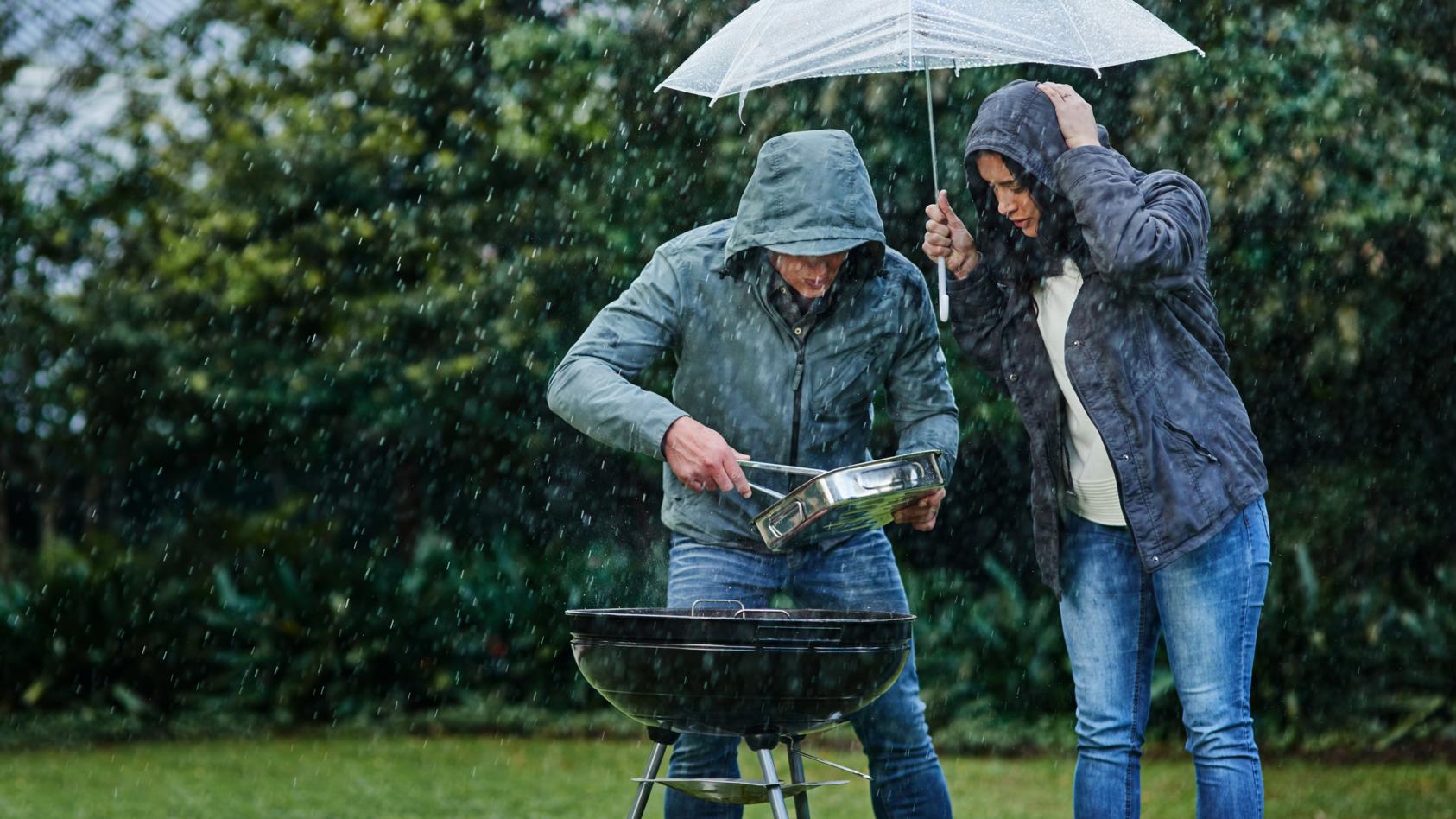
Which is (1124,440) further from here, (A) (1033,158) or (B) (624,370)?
(B) (624,370)

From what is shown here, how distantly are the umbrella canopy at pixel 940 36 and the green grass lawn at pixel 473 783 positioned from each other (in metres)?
3.49

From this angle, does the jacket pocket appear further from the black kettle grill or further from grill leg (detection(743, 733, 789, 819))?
grill leg (detection(743, 733, 789, 819))

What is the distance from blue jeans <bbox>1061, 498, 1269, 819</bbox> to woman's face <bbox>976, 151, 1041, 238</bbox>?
26.2 inches

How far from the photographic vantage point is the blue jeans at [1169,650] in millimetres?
3139

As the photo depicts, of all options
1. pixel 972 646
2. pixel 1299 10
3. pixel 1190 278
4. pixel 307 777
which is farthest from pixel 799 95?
pixel 1190 278

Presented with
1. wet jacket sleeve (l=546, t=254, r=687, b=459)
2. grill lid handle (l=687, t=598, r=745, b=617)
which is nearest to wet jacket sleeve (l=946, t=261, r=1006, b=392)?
wet jacket sleeve (l=546, t=254, r=687, b=459)

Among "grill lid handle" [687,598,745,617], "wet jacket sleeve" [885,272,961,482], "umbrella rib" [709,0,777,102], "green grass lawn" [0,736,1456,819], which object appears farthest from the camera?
"green grass lawn" [0,736,1456,819]

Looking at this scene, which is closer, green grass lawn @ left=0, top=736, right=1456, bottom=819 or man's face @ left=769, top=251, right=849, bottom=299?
man's face @ left=769, top=251, right=849, bottom=299

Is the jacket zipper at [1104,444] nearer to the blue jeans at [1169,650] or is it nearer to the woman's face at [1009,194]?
the blue jeans at [1169,650]

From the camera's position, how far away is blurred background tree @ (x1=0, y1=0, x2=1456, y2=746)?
23.7 ft

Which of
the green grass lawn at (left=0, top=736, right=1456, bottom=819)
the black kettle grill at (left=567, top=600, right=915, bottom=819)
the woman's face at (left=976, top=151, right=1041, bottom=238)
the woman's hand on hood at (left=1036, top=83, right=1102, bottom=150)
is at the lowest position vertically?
the green grass lawn at (left=0, top=736, right=1456, bottom=819)

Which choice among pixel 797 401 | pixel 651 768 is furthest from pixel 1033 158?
pixel 651 768

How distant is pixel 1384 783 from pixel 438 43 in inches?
254

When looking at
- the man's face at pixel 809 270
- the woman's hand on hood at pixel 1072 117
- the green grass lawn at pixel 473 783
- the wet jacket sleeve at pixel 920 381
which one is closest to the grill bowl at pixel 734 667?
the wet jacket sleeve at pixel 920 381
